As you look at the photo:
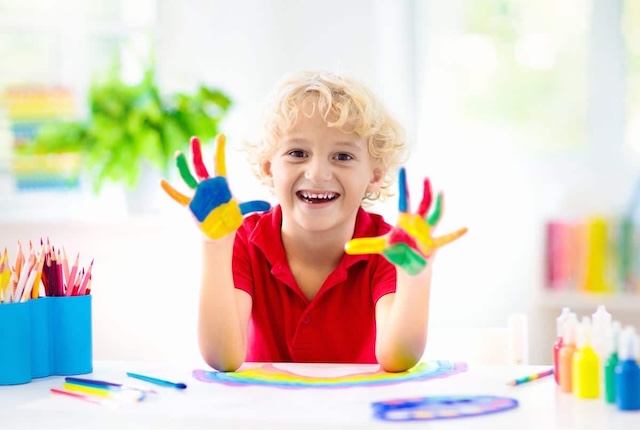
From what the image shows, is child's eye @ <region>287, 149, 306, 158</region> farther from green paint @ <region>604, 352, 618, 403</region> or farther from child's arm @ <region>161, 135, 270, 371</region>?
green paint @ <region>604, 352, 618, 403</region>

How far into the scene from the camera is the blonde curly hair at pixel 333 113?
154 cm

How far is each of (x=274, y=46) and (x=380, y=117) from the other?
1.61m

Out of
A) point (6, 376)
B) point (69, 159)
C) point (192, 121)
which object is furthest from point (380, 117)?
point (69, 159)

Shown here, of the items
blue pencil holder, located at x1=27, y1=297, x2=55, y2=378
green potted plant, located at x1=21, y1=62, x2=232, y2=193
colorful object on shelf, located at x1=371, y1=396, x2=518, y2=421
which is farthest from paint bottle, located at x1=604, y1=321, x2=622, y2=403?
green potted plant, located at x1=21, y1=62, x2=232, y2=193

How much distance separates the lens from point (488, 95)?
3.32 meters

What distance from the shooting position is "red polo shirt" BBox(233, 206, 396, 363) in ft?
5.16

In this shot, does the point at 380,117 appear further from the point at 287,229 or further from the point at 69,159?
the point at 69,159

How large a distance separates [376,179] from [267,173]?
196 mm

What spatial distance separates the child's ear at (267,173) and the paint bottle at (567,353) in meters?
0.67

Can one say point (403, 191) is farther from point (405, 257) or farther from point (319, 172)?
point (319, 172)

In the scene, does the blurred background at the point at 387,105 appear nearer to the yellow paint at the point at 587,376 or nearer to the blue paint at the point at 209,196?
the blue paint at the point at 209,196

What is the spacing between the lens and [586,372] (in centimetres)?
111

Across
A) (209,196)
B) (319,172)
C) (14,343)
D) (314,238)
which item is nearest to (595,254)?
(314,238)

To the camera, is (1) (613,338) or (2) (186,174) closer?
(1) (613,338)
